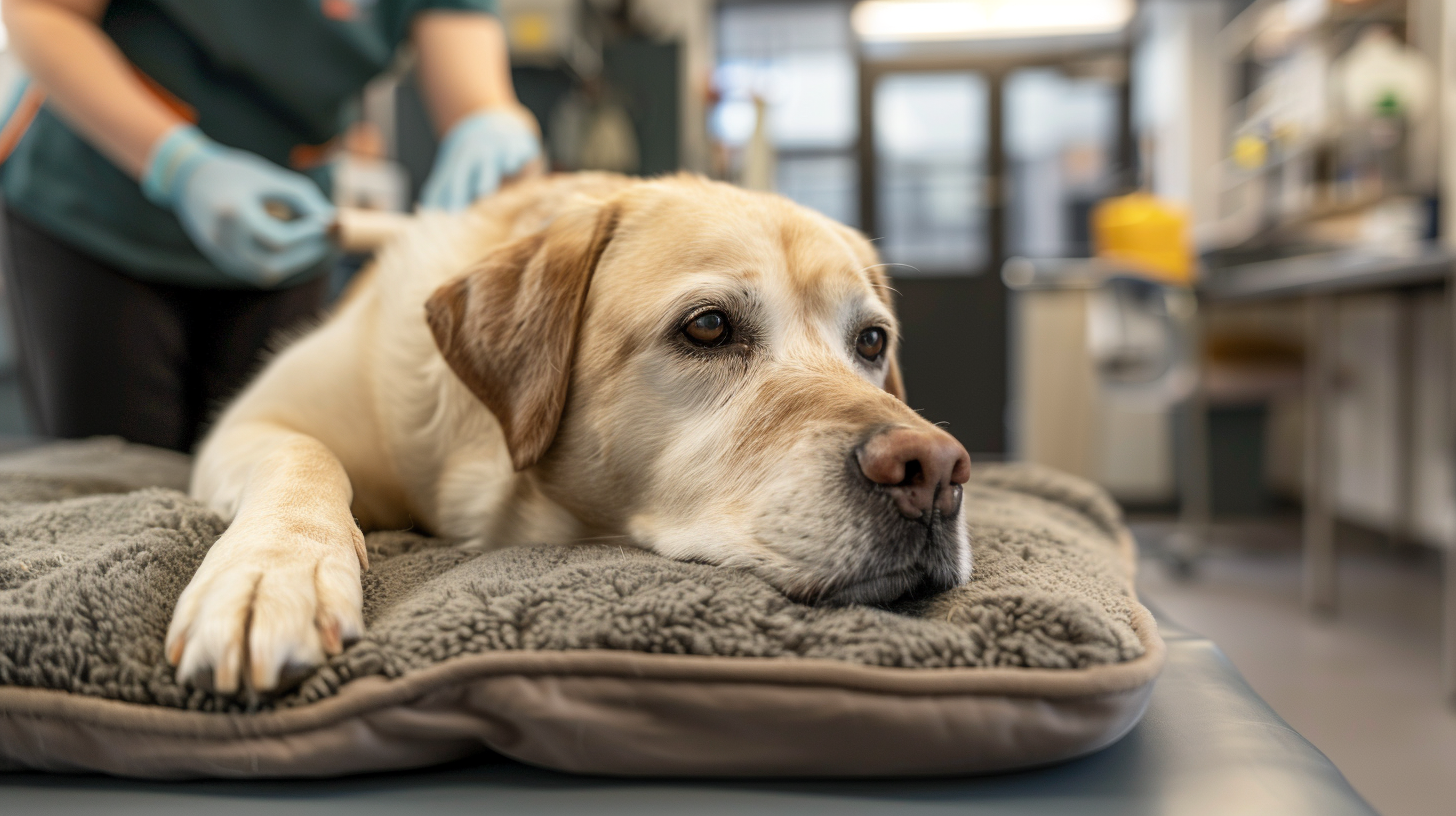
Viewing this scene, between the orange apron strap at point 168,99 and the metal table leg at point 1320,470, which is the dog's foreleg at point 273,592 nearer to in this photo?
the orange apron strap at point 168,99

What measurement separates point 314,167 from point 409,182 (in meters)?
2.60

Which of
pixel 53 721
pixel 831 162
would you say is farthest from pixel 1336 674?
pixel 831 162

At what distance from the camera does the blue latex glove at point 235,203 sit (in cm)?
170

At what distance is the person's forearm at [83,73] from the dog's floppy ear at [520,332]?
997mm

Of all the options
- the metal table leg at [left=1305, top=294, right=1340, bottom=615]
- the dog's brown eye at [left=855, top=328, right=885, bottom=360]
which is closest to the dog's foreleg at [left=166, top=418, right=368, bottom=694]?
the dog's brown eye at [left=855, top=328, right=885, bottom=360]

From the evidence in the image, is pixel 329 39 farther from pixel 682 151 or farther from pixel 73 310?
pixel 682 151

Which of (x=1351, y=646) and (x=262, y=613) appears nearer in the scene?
(x=262, y=613)

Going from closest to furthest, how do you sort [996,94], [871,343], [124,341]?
[871,343], [124,341], [996,94]

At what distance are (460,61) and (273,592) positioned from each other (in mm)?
Answer: 1640

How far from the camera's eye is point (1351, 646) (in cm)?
289

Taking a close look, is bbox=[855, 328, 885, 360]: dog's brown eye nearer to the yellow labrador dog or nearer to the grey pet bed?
the yellow labrador dog

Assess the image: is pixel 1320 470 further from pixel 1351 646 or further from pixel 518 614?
pixel 518 614

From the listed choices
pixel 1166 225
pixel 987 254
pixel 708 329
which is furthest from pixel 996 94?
pixel 708 329

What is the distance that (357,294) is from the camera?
1539 mm
